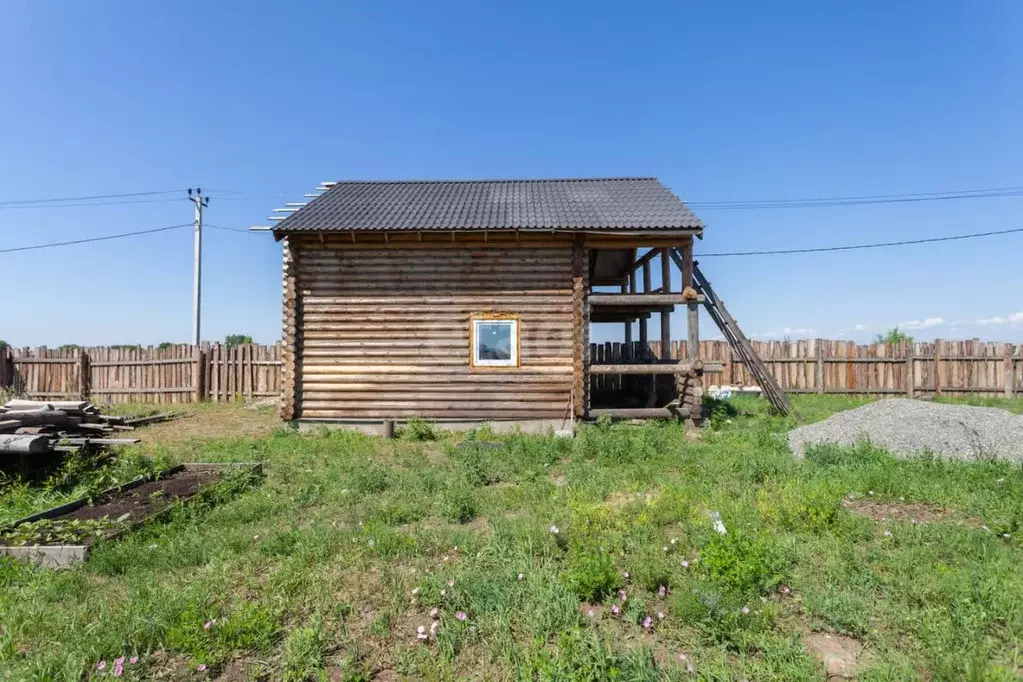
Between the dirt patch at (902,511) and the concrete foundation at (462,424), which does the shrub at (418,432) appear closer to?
the concrete foundation at (462,424)

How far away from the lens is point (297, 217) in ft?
42.3

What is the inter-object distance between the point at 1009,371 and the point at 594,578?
22.1 m

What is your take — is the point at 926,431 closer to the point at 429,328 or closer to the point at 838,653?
the point at 838,653

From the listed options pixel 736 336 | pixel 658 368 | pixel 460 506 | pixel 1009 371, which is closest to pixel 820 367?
pixel 1009 371

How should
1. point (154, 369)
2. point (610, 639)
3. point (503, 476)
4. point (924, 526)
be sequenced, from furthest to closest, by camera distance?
point (154, 369) < point (503, 476) < point (924, 526) < point (610, 639)

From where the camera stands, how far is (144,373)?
64.3ft

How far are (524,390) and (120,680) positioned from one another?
387 inches

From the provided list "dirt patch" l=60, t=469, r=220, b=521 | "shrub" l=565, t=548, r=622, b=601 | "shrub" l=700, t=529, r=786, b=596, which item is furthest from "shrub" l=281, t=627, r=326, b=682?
"dirt patch" l=60, t=469, r=220, b=521

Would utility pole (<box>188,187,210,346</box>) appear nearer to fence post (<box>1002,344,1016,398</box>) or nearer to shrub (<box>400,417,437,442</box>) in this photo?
shrub (<box>400,417,437,442</box>)

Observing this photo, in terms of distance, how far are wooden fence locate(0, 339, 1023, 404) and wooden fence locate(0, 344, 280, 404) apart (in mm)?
36

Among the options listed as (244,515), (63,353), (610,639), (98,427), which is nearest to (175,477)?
(98,427)

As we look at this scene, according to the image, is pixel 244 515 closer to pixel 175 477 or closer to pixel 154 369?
pixel 175 477

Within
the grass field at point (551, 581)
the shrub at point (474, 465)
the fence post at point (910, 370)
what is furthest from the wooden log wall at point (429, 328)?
the fence post at point (910, 370)

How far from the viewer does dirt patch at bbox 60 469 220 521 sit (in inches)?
248
